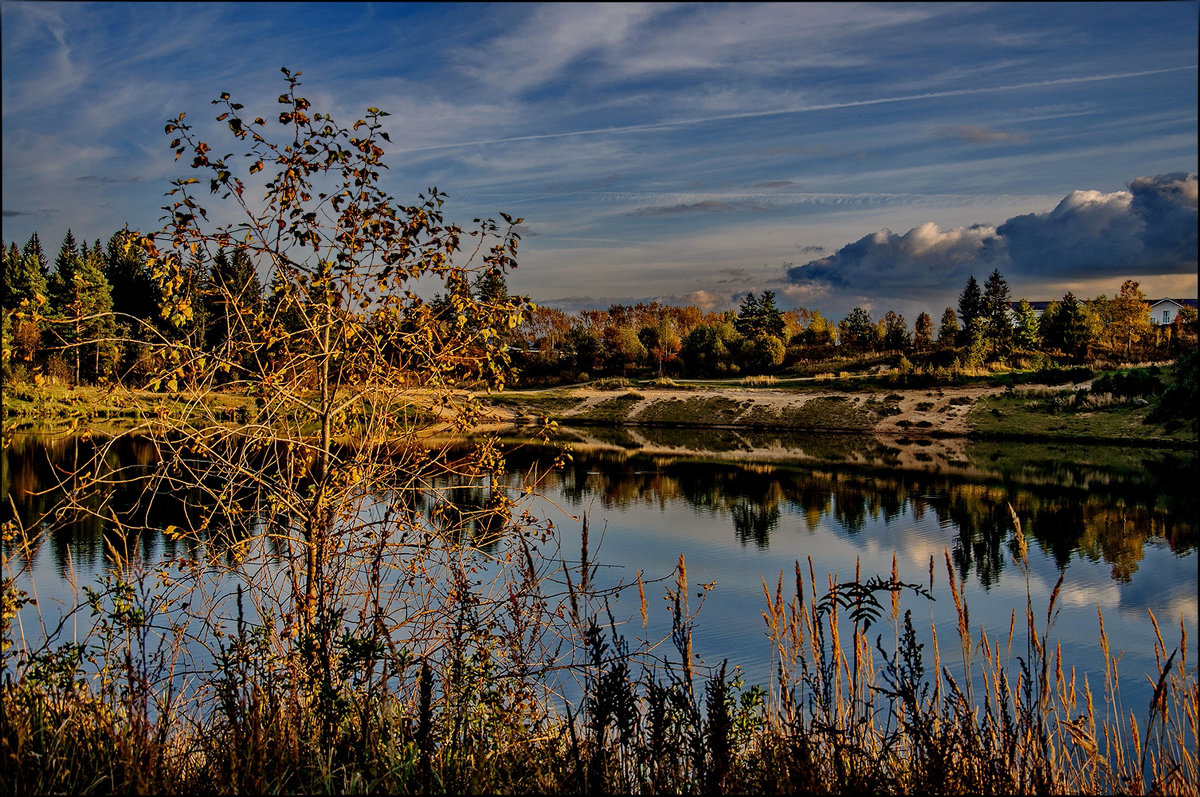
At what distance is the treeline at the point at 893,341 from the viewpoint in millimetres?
49250

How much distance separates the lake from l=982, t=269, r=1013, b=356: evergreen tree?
18.2m

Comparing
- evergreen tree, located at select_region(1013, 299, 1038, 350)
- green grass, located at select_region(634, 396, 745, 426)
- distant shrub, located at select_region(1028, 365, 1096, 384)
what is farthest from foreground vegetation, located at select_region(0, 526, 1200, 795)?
evergreen tree, located at select_region(1013, 299, 1038, 350)

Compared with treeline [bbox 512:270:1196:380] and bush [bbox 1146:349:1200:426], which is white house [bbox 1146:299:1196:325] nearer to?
treeline [bbox 512:270:1196:380]

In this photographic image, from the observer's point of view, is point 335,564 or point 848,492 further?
point 848,492

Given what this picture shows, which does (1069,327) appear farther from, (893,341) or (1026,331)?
(893,341)

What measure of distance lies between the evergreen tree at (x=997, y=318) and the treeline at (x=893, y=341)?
7 centimetres

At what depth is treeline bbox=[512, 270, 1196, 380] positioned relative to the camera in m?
49.2

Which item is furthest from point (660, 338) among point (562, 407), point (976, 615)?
point (976, 615)

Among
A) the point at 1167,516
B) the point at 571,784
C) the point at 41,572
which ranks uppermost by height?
the point at 571,784

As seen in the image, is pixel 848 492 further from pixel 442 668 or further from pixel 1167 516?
pixel 442 668

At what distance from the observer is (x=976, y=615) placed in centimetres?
1202

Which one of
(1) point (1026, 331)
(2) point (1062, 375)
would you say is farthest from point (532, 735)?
(1) point (1026, 331)

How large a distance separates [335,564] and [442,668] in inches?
48.3

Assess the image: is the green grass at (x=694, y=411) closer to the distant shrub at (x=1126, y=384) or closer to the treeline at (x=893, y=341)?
the treeline at (x=893, y=341)
